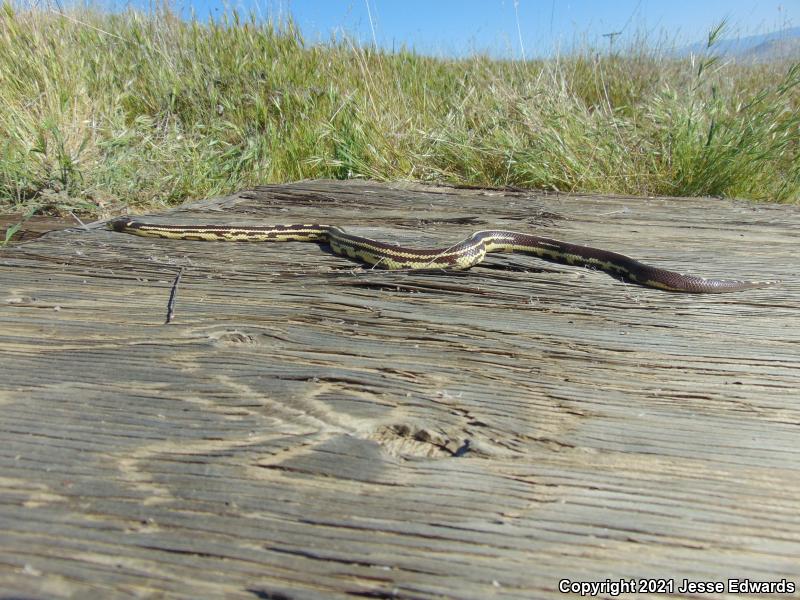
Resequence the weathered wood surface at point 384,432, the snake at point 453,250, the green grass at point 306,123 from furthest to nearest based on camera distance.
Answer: the green grass at point 306,123 < the snake at point 453,250 < the weathered wood surface at point 384,432

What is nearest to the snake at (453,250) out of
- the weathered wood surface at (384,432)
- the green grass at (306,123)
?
the weathered wood surface at (384,432)

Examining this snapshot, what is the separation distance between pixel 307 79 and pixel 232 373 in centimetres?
651

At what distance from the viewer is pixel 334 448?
5.09 ft

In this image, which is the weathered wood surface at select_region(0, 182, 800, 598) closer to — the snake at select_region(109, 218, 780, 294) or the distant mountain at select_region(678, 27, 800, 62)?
the snake at select_region(109, 218, 780, 294)

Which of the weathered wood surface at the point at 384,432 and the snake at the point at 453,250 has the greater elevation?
the snake at the point at 453,250

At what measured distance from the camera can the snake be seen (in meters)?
3.00

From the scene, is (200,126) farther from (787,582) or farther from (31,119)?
(787,582)

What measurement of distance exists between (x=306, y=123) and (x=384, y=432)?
5838 millimetres

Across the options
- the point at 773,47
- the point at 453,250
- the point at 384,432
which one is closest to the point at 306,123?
the point at 453,250

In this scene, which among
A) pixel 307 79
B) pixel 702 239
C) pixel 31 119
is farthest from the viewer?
pixel 307 79

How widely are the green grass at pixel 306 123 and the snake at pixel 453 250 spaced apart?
1.47 metres

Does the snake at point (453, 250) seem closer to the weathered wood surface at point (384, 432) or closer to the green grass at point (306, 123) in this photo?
the weathered wood surface at point (384, 432)

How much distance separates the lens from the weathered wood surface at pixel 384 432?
1.22 metres

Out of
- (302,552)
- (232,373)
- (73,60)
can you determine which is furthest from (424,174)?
(302,552)
